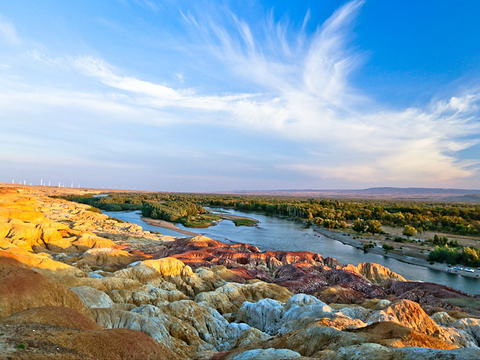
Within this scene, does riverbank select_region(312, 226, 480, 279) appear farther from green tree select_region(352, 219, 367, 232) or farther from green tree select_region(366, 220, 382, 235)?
green tree select_region(366, 220, 382, 235)

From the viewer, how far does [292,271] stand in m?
39.1

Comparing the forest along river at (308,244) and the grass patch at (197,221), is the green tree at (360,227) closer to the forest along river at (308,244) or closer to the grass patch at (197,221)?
the forest along river at (308,244)

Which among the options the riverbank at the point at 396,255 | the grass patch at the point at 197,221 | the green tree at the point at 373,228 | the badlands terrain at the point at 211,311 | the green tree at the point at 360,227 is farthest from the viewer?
the grass patch at the point at 197,221

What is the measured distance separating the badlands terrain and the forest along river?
12492 mm

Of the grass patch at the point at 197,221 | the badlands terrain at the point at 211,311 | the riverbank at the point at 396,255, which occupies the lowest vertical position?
the riverbank at the point at 396,255

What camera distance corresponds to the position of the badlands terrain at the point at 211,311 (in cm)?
1148

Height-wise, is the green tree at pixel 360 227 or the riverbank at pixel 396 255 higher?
the green tree at pixel 360 227

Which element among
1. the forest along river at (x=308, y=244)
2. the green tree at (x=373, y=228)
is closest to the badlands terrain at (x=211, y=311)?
the forest along river at (x=308, y=244)

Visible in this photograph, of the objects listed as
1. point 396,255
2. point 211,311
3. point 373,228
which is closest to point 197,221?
point 373,228

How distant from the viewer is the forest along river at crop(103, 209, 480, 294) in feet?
156

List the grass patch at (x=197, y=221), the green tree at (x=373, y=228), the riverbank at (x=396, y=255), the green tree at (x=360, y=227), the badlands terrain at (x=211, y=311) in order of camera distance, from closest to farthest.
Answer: the badlands terrain at (x=211, y=311) < the riverbank at (x=396, y=255) < the green tree at (x=373, y=228) < the green tree at (x=360, y=227) < the grass patch at (x=197, y=221)

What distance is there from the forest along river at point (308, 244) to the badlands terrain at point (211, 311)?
41.0ft

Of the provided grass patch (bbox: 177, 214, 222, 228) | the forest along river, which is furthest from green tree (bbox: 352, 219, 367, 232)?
grass patch (bbox: 177, 214, 222, 228)

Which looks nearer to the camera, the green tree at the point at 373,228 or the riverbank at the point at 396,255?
the riverbank at the point at 396,255
